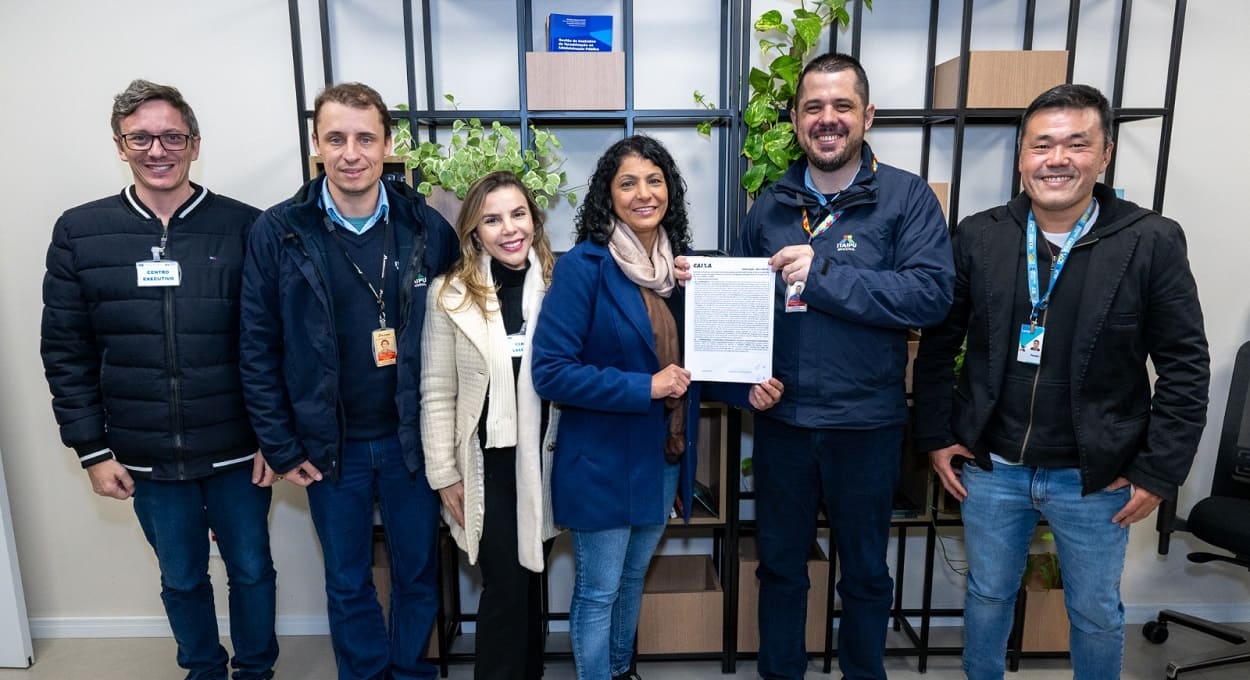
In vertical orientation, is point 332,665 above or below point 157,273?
below

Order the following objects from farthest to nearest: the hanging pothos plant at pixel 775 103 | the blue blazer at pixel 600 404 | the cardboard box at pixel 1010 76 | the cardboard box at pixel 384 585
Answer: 1. the cardboard box at pixel 384 585
2. the cardboard box at pixel 1010 76
3. the hanging pothos plant at pixel 775 103
4. the blue blazer at pixel 600 404

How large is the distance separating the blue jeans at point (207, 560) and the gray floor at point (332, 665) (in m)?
0.42

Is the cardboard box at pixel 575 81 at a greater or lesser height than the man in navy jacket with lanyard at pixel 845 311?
greater

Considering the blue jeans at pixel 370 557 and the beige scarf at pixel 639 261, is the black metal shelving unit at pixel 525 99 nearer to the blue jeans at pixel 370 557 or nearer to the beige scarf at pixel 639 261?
the beige scarf at pixel 639 261

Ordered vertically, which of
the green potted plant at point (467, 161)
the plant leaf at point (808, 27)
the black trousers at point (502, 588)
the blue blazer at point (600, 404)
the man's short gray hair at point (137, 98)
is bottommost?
the black trousers at point (502, 588)

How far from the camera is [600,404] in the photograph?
1883 mm

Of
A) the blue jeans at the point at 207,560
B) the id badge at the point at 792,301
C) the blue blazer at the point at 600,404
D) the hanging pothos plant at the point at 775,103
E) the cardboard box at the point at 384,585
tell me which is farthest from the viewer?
the cardboard box at the point at 384,585

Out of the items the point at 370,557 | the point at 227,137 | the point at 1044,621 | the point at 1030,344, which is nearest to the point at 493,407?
the point at 370,557

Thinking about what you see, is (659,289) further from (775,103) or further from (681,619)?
(681,619)

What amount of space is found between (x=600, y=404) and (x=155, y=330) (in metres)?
1.37

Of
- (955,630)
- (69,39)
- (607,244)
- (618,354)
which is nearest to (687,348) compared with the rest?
(618,354)

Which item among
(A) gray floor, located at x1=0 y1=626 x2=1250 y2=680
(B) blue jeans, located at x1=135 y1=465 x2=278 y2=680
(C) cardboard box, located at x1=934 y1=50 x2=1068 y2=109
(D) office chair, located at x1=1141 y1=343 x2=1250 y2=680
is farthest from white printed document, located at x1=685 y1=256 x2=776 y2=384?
(D) office chair, located at x1=1141 y1=343 x2=1250 y2=680

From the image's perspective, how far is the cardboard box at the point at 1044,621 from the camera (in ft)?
8.75

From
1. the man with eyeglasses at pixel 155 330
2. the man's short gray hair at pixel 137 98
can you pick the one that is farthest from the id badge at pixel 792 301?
the man's short gray hair at pixel 137 98
